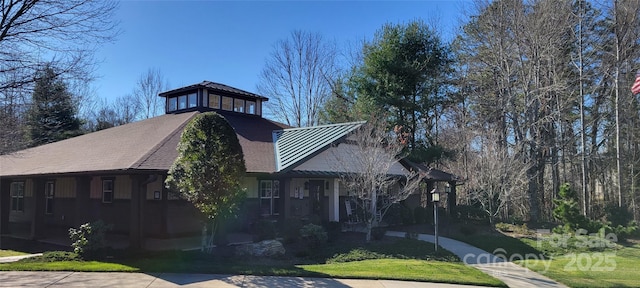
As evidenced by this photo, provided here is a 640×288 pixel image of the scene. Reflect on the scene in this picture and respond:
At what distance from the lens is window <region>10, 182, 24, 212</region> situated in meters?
21.2

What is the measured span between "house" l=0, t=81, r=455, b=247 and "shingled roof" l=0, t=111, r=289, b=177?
4cm

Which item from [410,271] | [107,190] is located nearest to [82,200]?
[107,190]

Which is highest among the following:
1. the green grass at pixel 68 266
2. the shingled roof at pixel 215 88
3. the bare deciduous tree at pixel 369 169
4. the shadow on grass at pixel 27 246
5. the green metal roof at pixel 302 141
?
the shingled roof at pixel 215 88

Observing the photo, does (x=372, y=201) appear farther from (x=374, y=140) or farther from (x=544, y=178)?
(x=544, y=178)

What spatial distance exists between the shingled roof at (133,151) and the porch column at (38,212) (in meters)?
0.66

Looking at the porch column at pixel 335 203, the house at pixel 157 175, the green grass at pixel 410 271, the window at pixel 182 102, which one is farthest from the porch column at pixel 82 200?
the porch column at pixel 335 203

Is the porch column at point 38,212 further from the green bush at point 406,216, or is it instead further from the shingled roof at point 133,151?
the green bush at point 406,216

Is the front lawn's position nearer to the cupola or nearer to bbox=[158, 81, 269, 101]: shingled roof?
the cupola

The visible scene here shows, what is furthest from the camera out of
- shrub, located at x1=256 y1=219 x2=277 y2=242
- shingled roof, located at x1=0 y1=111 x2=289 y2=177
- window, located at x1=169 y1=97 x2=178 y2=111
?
window, located at x1=169 y1=97 x2=178 y2=111

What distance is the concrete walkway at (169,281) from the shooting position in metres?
8.41

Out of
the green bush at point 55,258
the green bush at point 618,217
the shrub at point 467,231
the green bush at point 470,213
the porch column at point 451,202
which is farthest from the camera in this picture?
the porch column at point 451,202

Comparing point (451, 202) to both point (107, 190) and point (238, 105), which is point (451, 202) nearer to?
point (238, 105)

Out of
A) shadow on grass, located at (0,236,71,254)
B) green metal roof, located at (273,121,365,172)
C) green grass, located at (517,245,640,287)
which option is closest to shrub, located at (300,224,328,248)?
green metal roof, located at (273,121,365,172)

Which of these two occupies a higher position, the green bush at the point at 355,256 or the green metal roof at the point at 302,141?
the green metal roof at the point at 302,141
